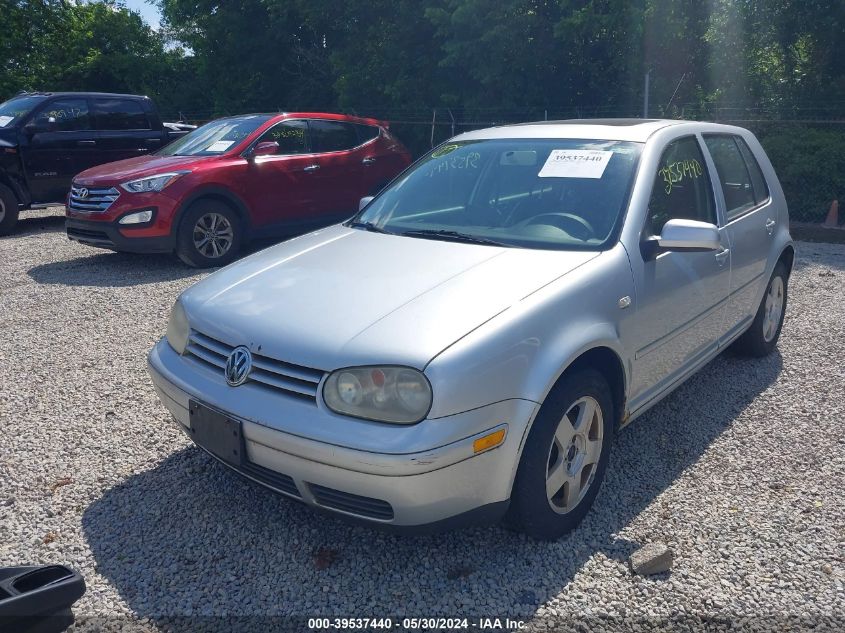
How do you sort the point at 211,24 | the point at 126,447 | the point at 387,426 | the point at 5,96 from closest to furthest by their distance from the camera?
1. the point at 387,426
2. the point at 126,447
3. the point at 211,24
4. the point at 5,96

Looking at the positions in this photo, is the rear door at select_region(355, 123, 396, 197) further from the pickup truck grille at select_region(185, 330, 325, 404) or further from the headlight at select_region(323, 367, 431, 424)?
the headlight at select_region(323, 367, 431, 424)

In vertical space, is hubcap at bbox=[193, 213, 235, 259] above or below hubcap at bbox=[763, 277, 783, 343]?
above

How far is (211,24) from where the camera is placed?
22.1 m

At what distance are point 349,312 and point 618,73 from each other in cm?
1256

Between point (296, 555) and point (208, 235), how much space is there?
5741 millimetres

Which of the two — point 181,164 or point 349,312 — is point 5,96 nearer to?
point 181,164

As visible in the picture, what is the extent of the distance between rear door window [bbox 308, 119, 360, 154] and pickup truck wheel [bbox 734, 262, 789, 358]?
572cm

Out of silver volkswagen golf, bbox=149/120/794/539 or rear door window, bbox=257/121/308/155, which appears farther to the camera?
rear door window, bbox=257/121/308/155

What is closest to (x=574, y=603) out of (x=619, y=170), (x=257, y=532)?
(x=257, y=532)

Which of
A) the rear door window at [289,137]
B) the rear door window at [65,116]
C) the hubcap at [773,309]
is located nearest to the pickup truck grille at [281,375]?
the hubcap at [773,309]

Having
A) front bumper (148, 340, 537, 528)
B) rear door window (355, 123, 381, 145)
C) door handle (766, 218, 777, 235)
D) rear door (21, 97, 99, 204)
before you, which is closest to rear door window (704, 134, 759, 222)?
door handle (766, 218, 777, 235)

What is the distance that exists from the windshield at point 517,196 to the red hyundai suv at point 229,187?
4.18 meters

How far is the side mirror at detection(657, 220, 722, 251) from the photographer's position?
3348 millimetres

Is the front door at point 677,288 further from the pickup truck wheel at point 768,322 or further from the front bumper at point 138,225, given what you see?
the front bumper at point 138,225
